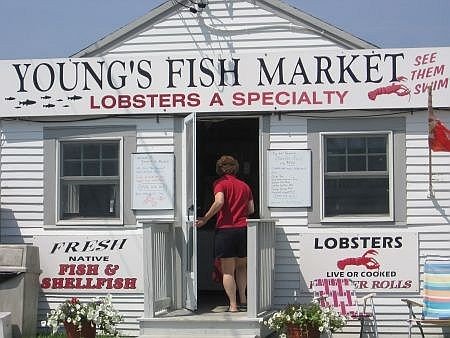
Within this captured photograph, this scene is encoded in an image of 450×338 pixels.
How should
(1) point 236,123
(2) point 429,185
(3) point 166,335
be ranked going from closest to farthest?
1. (3) point 166,335
2. (2) point 429,185
3. (1) point 236,123

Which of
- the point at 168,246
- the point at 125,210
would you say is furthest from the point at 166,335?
the point at 125,210

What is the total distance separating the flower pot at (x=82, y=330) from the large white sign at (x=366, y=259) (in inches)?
100

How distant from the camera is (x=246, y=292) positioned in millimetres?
10555

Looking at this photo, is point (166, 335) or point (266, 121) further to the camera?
point (266, 121)

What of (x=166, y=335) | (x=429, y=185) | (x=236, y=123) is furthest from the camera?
(x=236, y=123)

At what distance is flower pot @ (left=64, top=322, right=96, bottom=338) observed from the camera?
975 cm

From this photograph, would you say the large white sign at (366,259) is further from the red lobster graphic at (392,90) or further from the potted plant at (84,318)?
the potted plant at (84,318)

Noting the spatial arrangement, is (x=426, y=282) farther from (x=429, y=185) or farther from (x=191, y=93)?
(x=191, y=93)

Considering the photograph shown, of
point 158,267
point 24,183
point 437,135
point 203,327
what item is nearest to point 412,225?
point 437,135

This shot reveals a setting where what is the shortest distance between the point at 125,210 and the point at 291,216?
2.02m

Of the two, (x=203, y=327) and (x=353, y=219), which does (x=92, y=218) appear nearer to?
(x=203, y=327)

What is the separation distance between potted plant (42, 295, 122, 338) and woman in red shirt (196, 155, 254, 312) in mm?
1322

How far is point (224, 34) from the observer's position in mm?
10977

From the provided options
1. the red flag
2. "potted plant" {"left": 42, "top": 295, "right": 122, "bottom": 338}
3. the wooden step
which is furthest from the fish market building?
"potted plant" {"left": 42, "top": 295, "right": 122, "bottom": 338}
